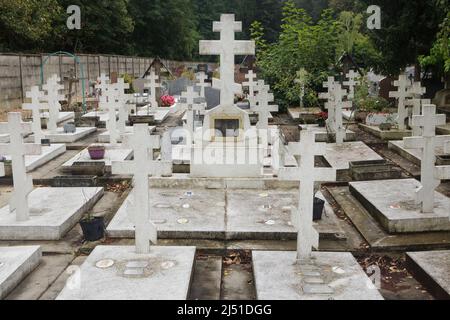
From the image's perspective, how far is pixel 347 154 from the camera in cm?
1206

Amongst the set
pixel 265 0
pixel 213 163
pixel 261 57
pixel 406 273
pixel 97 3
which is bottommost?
pixel 406 273

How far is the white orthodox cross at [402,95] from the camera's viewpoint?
1413cm

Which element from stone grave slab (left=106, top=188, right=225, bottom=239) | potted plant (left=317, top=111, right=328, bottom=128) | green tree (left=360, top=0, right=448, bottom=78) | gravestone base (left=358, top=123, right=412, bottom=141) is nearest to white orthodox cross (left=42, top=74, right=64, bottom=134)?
stone grave slab (left=106, top=188, right=225, bottom=239)

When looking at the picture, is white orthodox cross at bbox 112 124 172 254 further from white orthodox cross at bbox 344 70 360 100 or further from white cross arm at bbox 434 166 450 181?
white orthodox cross at bbox 344 70 360 100

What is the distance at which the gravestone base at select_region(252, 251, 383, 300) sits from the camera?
493 cm

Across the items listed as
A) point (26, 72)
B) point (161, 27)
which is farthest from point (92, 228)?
point (161, 27)

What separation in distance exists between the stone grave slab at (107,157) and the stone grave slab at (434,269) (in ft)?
21.9

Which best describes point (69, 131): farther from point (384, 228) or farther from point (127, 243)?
point (384, 228)

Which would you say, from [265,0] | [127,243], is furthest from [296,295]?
[265,0]

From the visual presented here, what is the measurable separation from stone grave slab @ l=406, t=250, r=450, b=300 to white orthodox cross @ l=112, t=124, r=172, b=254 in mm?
2924

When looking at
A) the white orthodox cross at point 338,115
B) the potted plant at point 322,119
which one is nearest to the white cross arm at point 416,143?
the white orthodox cross at point 338,115

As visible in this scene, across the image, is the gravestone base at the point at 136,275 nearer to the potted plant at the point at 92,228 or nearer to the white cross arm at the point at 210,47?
the potted plant at the point at 92,228
